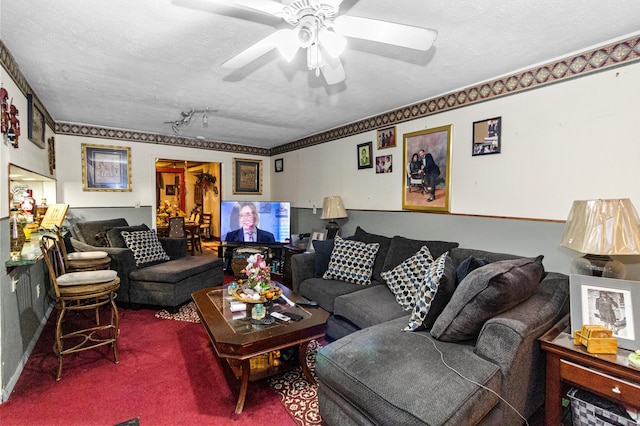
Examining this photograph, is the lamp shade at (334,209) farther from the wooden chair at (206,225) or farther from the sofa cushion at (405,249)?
the wooden chair at (206,225)

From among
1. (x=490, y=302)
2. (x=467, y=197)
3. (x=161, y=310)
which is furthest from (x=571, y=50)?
(x=161, y=310)

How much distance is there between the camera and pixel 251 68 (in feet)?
8.05

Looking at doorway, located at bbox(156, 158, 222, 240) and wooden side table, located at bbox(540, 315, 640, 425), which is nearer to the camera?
wooden side table, located at bbox(540, 315, 640, 425)

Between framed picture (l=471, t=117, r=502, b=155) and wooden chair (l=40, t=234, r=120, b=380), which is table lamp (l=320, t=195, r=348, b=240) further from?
wooden chair (l=40, t=234, r=120, b=380)

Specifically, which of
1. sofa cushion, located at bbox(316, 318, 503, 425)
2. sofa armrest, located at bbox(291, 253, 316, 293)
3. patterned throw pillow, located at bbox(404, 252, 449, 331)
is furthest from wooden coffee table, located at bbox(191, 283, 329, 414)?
sofa armrest, located at bbox(291, 253, 316, 293)

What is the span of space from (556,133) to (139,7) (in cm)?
289

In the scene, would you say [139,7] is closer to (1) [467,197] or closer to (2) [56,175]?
(1) [467,197]

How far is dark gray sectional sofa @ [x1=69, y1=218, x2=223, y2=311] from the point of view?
355 centimetres

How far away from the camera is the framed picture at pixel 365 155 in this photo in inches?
155

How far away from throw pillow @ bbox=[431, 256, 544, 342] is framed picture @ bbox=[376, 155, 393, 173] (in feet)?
6.78

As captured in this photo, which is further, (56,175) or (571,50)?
(56,175)

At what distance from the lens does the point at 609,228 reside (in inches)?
65.1

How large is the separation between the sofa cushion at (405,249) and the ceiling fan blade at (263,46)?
2.14m

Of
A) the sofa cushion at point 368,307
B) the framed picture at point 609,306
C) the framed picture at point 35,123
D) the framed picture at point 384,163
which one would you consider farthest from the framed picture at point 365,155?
the framed picture at point 35,123
